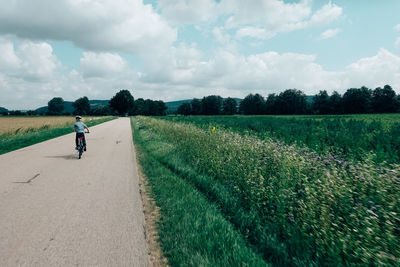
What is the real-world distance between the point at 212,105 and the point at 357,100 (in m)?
70.6

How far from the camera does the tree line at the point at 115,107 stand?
11944cm

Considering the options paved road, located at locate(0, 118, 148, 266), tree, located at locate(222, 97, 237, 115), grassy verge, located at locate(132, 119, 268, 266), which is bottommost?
paved road, located at locate(0, 118, 148, 266)

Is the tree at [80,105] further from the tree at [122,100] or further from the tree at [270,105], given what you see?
the tree at [270,105]

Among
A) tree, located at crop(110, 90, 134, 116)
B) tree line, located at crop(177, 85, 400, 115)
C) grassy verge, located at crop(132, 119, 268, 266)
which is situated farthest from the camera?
tree, located at crop(110, 90, 134, 116)

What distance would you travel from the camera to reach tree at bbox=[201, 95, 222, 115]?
433ft

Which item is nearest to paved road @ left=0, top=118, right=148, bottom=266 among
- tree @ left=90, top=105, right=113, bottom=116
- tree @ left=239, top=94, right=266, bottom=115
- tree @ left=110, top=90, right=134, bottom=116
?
tree @ left=239, top=94, right=266, bottom=115

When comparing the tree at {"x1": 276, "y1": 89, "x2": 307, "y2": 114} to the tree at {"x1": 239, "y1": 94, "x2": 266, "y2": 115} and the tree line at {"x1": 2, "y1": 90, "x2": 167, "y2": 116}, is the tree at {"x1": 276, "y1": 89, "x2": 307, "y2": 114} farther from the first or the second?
the tree line at {"x1": 2, "y1": 90, "x2": 167, "y2": 116}

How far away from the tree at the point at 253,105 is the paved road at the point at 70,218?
11353 cm

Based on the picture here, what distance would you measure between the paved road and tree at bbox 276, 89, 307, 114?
101 meters

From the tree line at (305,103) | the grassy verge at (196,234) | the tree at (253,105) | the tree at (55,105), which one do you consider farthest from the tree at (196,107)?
the grassy verge at (196,234)

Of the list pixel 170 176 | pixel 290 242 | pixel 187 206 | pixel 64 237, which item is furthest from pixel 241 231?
pixel 170 176

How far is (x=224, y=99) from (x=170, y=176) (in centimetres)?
13212

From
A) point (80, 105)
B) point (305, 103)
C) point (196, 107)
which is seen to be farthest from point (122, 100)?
point (305, 103)

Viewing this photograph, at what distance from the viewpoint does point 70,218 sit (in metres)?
4.59
